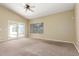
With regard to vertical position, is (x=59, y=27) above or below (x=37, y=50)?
above

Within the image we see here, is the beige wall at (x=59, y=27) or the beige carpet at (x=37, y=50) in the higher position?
the beige wall at (x=59, y=27)

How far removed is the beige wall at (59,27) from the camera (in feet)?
20.0

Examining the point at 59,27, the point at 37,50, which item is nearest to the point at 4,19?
the point at 37,50

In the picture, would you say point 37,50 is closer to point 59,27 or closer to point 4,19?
point 59,27

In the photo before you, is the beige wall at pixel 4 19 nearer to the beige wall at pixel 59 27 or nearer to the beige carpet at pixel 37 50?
the beige carpet at pixel 37 50

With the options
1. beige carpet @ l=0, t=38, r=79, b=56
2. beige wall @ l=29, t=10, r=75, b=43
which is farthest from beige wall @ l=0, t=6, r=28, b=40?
beige wall @ l=29, t=10, r=75, b=43

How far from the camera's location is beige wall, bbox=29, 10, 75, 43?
6.10m

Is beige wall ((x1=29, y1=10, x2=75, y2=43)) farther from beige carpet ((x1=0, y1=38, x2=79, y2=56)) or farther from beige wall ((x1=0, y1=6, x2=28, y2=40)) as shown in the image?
beige wall ((x1=0, y1=6, x2=28, y2=40))

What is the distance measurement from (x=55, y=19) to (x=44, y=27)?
52.3 inches

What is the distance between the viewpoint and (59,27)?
6664mm

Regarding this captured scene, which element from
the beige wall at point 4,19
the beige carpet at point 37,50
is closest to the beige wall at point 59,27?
the beige carpet at point 37,50

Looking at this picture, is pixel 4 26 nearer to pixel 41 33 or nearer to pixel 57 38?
pixel 41 33

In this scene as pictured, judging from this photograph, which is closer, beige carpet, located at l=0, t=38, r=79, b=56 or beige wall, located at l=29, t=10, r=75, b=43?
beige carpet, located at l=0, t=38, r=79, b=56

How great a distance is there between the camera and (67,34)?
6246mm
